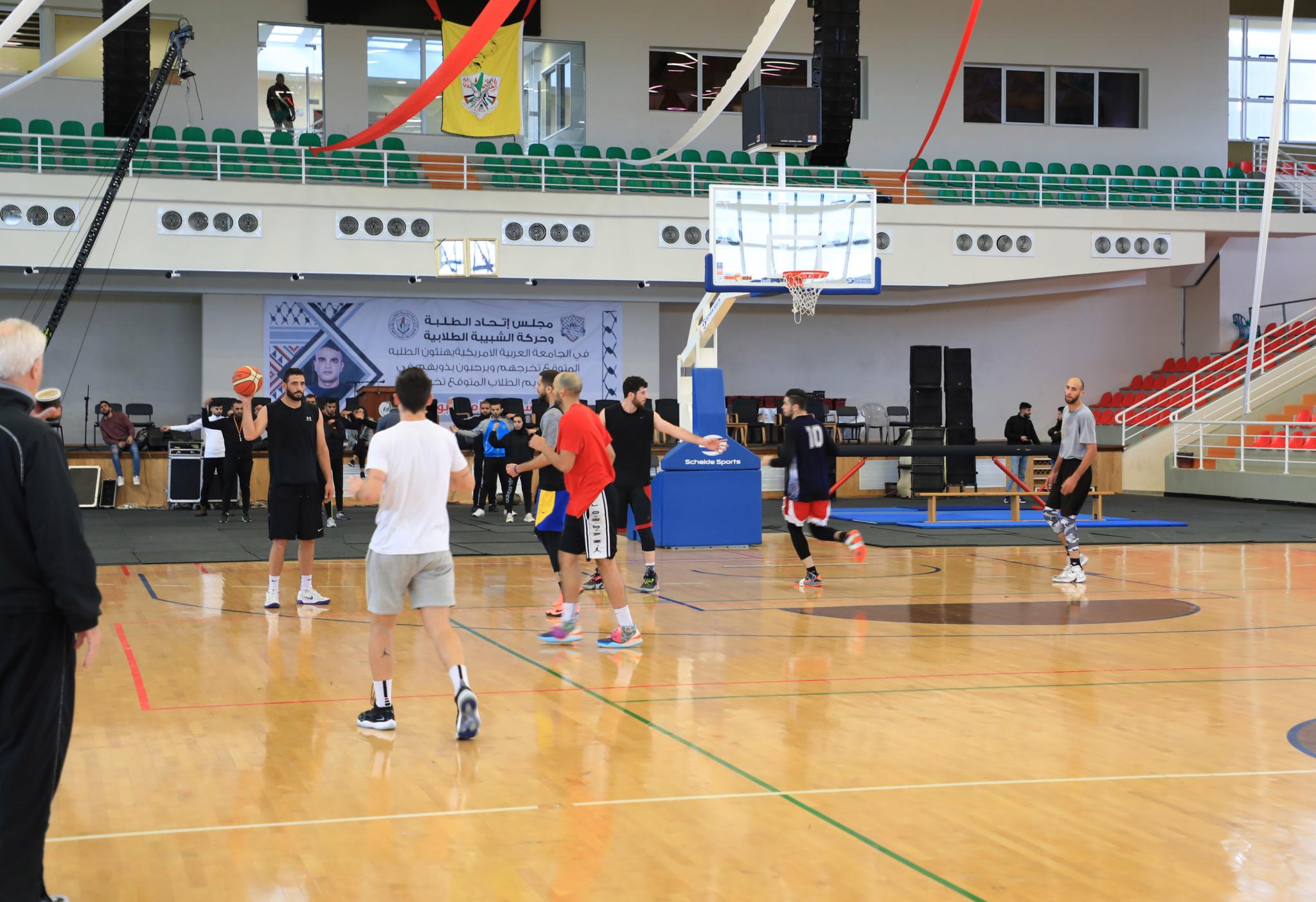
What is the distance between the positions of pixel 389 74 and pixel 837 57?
9081mm

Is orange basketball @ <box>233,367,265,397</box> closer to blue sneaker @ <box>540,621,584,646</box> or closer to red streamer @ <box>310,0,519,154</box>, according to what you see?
blue sneaker @ <box>540,621,584,646</box>

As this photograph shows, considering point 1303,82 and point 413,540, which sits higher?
point 1303,82

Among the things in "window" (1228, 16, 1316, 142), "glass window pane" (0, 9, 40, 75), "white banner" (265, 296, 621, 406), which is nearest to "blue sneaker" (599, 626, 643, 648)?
"white banner" (265, 296, 621, 406)

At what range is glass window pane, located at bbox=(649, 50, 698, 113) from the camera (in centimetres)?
2689

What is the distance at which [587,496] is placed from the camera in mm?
7891

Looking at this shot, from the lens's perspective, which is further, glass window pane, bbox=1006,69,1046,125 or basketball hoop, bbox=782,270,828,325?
glass window pane, bbox=1006,69,1046,125

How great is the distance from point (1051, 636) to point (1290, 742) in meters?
2.93

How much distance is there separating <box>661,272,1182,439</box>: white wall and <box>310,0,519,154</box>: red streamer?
9.93 metres

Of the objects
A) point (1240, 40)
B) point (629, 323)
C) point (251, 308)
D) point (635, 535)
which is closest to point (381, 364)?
point (251, 308)

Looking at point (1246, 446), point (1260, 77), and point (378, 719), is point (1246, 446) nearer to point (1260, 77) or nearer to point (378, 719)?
point (1260, 77)

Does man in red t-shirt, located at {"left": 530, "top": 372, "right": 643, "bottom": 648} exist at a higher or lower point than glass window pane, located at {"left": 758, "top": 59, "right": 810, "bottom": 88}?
lower

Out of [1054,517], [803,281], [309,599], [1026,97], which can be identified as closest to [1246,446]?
[1026,97]

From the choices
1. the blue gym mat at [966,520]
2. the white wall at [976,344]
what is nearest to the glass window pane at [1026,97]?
the white wall at [976,344]

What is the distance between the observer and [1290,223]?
25.7m
